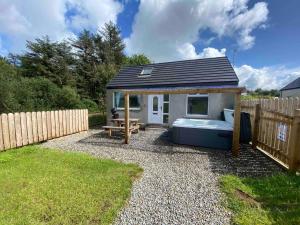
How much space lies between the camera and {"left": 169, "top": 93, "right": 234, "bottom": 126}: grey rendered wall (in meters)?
9.75

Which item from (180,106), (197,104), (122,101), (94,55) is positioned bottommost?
(180,106)

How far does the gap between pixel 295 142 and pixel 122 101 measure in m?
9.88

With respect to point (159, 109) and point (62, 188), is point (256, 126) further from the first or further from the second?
point (62, 188)

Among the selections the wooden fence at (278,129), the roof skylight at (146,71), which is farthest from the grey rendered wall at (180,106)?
the wooden fence at (278,129)

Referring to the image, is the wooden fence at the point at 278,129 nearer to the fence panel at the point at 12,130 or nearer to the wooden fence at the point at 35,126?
the wooden fence at the point at 35,126

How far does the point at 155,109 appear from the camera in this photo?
37.0ft

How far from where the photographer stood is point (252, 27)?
10602 mm

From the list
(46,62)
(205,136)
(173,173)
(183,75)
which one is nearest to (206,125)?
(205,136)

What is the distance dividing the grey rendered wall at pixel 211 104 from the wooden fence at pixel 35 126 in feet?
17.9

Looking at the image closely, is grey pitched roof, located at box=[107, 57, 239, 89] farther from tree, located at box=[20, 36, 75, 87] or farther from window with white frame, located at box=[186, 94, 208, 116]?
tree, located at box=[20, 36, 75, 87]

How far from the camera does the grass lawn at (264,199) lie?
8.24 feet

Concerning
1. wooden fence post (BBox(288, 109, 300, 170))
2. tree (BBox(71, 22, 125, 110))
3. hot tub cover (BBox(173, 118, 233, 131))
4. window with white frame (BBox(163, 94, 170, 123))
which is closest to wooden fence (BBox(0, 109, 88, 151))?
window with white frame (BBox(163, 94, 170, 123))

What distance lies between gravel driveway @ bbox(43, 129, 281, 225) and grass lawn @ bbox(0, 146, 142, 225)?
341 millimetres

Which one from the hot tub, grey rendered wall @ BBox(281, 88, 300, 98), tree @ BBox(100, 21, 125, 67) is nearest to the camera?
the hot tub
